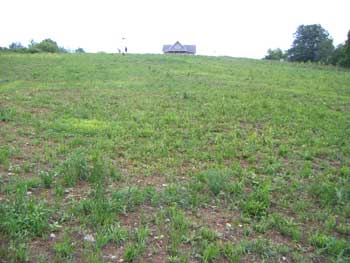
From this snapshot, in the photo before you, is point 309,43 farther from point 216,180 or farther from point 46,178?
point 46,178

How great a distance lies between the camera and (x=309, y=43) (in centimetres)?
5772

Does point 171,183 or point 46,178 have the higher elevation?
point 46,178

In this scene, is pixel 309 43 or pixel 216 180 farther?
pixel 309 43

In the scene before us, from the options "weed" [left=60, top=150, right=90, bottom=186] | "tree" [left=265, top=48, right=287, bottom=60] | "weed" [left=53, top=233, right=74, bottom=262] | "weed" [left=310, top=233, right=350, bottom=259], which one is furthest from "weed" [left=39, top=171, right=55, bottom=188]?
"tree" [left=265, top=48, right=287, bottom=60]

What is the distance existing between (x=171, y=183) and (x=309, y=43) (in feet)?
199

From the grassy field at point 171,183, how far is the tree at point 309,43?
5234 centimetres

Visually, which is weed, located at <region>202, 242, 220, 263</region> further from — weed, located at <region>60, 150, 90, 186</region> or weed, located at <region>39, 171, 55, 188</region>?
weed, located at <region>39, 171, 55, 188</region>

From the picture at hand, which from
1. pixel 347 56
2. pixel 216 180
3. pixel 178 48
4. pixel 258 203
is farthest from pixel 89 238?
pixel 178 48

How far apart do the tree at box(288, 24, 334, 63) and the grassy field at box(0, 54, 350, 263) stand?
5234cm

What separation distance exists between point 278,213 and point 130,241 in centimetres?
187

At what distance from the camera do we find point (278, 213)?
3980mm

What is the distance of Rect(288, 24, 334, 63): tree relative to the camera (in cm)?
5654

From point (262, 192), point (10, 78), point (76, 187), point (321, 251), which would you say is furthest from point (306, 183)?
point (10, 78)

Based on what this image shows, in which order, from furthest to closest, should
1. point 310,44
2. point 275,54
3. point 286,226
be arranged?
point 275,54
point 310,44
point 286,226
